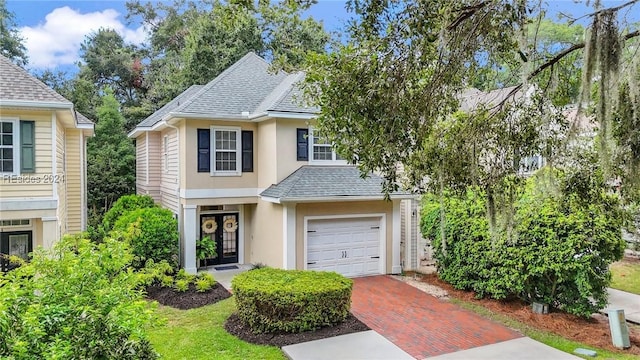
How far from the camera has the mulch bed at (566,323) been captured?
7.99 meters

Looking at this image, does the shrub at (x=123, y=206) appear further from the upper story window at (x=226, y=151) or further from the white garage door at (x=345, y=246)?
the white garage door at (x=345, y=246)

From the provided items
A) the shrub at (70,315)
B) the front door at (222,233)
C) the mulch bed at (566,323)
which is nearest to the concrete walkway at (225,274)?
the front door at (222,233)

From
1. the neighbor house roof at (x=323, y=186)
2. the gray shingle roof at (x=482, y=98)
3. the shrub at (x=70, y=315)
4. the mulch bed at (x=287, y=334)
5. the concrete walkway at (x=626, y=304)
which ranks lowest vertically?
the concrete walkway at (x=626, y=304)

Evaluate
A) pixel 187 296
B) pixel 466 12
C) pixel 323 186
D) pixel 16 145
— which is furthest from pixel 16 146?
pixel 466 12

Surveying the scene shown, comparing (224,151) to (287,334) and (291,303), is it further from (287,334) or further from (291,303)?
(287,334)

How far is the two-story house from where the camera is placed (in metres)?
12.0

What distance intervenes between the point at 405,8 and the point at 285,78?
1089cm

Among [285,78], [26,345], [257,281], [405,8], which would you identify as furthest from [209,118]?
[26,345]

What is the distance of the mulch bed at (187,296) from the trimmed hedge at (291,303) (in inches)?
78.7

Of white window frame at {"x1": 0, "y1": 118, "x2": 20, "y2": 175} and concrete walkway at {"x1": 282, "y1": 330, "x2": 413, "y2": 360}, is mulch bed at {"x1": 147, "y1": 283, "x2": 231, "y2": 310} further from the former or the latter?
white window frame at {"x1": 0, "y1": 118, "x2": 20, "y2": 175}

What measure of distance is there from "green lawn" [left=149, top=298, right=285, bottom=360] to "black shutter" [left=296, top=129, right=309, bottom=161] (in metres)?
5.23

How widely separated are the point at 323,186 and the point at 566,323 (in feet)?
22.0

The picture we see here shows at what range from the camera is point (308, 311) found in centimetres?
793

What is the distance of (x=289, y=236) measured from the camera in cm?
1173
